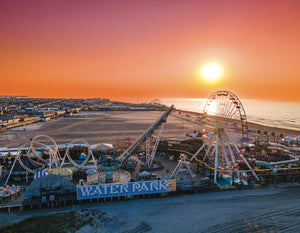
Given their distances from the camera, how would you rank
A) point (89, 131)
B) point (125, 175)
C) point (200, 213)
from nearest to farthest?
1. point (200, 213)
2. point (125, 175)
3. point (89, 131)

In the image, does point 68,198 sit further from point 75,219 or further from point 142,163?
point 142,163

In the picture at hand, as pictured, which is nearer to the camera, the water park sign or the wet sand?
the water park sign

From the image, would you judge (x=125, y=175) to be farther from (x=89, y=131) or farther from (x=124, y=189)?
(x=89, y=131)

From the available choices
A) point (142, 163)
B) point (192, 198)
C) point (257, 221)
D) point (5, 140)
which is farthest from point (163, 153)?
point (5, 140)

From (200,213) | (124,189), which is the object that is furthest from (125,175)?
(200,213)

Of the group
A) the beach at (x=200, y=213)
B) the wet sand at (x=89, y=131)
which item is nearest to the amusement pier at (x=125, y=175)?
the beach at (x=200, y=213)

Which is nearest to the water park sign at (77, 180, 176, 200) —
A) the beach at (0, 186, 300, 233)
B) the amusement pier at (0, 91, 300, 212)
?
the amusement pier at (0, 91, 300, 212)

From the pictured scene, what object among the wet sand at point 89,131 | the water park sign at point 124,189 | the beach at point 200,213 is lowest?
the beach at point 200,213

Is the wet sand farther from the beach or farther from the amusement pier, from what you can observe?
the beach

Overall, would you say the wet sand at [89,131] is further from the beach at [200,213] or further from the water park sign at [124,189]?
the beach at [200,213]
